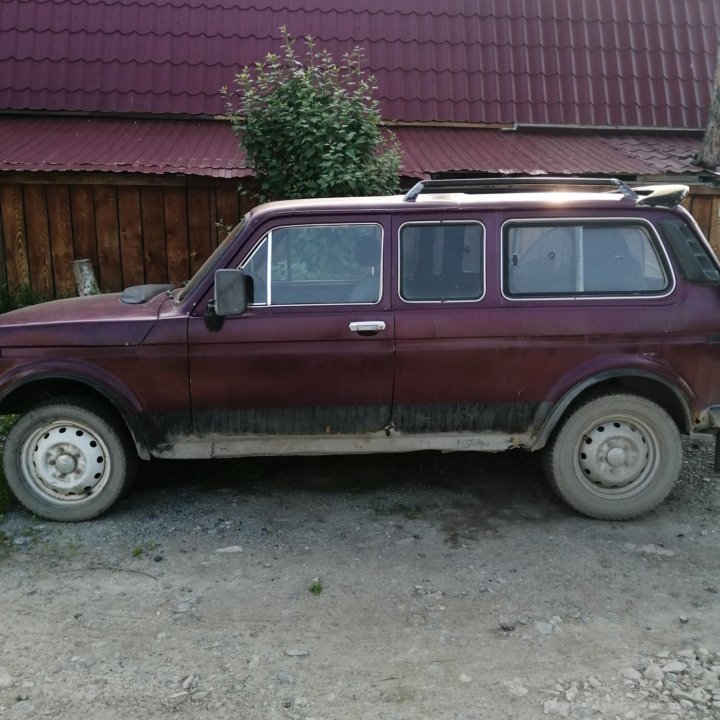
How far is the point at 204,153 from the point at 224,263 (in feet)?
14.2

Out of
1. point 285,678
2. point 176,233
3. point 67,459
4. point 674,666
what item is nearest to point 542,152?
point 176,233

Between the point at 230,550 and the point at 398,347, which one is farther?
the point at 398,347

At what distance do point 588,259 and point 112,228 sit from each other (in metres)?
5.77

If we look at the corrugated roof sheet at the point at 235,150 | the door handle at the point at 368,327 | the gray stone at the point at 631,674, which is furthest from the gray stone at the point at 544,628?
the corrugated roof sheet at the point at 235,150

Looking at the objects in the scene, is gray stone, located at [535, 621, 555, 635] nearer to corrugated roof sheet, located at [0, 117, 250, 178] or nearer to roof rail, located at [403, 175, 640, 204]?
roof rail, located at [403, 175, 640, 204]

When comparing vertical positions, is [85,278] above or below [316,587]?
above

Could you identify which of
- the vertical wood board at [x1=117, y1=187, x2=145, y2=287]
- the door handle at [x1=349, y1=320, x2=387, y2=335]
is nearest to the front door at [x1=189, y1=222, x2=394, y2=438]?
the door handle at [x1=349, y1=320, x2=387, y2=335]

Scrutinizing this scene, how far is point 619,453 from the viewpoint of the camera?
4855 mm

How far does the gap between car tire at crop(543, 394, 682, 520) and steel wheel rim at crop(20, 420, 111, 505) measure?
2.81m

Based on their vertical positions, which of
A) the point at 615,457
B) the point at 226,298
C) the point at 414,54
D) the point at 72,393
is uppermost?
the point at 414,54

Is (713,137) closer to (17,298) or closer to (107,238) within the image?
(107,238)

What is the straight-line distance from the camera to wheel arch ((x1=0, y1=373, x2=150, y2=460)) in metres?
4.67

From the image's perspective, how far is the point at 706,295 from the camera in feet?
15.6

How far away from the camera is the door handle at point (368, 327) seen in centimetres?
466
